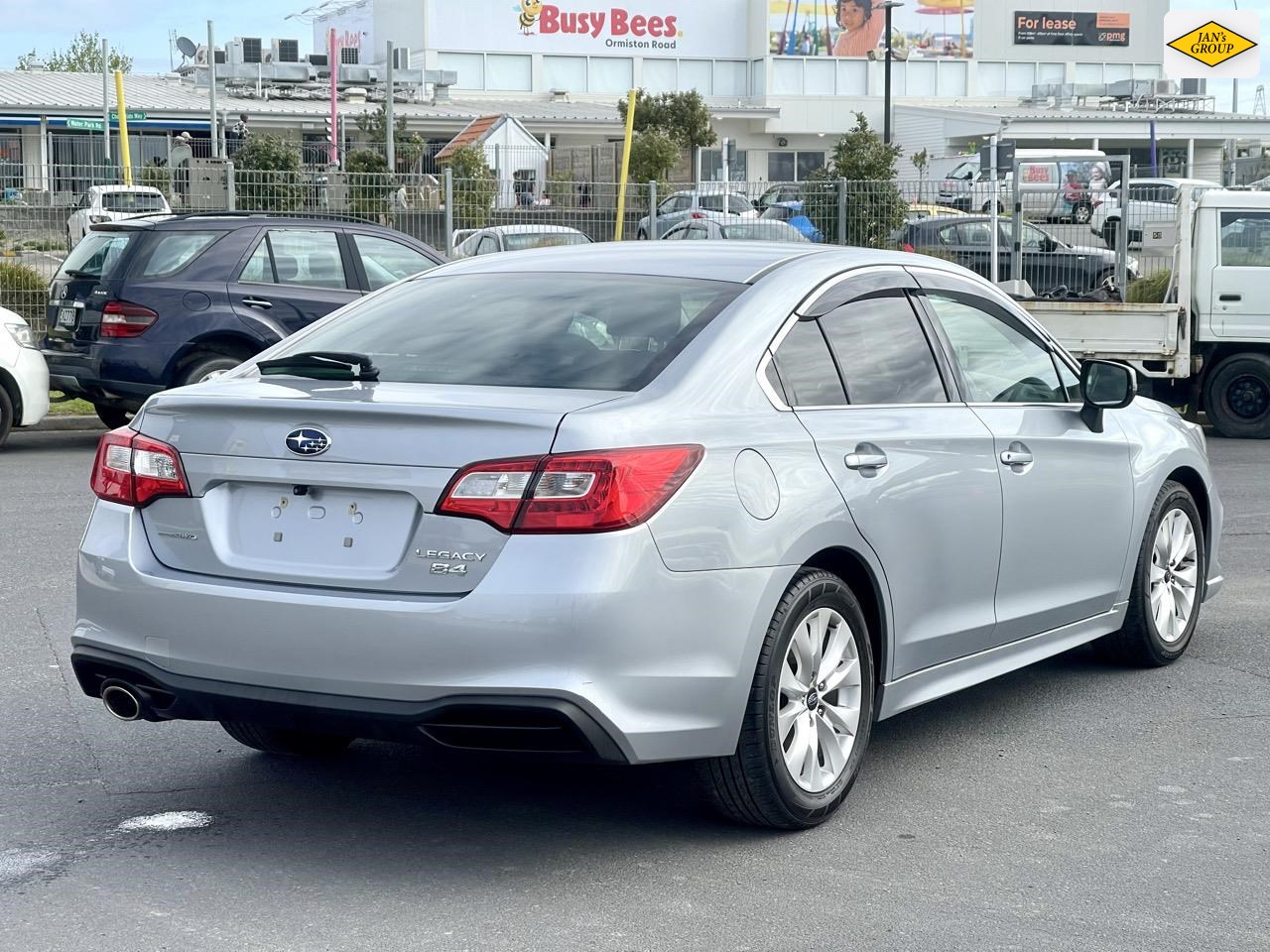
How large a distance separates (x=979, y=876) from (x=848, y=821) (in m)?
0.53

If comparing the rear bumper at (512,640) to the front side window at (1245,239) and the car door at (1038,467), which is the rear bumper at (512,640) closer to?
the car door at (1038,467)

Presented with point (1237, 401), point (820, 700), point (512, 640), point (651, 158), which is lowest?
point (1237, 401)

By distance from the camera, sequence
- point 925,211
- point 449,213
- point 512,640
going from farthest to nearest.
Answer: point 925,211
point 449,213
point 512,640

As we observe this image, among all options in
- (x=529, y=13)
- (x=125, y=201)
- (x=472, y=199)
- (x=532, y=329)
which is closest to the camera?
(x=532, y=329)

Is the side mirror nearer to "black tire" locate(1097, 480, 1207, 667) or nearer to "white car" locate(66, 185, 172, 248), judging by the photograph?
"black tire" locate(1097, 480, 1207, 667)

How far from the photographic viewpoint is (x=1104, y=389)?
19.3ft

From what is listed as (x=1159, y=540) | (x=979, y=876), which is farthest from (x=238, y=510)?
(x=1159, y=540)

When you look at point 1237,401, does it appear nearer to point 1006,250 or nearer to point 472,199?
point 1006,250

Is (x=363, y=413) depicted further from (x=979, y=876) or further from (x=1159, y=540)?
(x=1159, y=540)

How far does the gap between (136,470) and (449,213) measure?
17193 mm

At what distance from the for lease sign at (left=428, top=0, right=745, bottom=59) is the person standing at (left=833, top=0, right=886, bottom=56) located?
448 centimetres

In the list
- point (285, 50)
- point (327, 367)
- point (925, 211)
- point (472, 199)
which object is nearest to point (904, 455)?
point (327, 367)

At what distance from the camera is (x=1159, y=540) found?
6.46 m

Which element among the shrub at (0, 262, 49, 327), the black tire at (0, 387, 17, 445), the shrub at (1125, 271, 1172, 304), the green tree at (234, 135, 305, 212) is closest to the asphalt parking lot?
the black tire at (0, 387, 17, 445)
